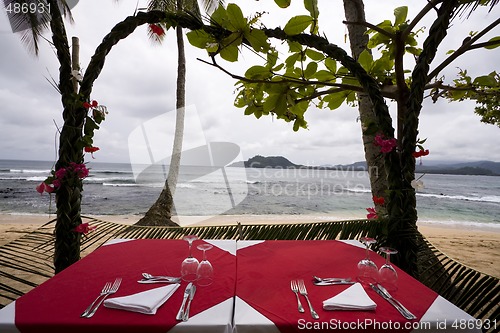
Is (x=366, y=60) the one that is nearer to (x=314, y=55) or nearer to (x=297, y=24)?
(x=314, y=55)

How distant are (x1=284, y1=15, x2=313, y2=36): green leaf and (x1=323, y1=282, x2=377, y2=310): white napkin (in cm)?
112

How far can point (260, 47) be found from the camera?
49.4 inches

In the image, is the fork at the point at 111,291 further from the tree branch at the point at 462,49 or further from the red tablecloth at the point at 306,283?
the tree branch at the point at 462,49

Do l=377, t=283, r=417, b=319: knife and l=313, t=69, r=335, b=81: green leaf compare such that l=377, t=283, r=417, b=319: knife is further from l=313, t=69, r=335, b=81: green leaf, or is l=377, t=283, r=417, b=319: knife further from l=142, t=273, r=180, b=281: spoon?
l=313, t=69, r=335, b=81: green leaf

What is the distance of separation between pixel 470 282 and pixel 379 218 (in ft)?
1.66

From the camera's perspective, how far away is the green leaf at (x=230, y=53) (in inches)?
48.8

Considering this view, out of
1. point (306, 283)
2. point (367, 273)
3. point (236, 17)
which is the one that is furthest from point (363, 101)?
point (306, 283)

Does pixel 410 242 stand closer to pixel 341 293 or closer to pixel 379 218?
pixel 379 218

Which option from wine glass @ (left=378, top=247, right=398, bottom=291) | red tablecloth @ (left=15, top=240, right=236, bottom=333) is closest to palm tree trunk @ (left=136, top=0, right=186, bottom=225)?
red tablecloth @ (left=15, top=240, right=236, bottom=333)

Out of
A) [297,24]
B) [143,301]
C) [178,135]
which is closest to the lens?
[143,301]

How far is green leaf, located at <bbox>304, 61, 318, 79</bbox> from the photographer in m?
1.44

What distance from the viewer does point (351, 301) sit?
0.74 m

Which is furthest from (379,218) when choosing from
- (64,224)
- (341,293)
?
(64,224)

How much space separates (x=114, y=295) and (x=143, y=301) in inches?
5.2
